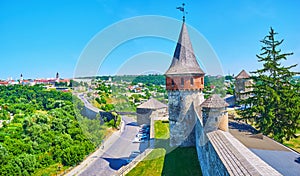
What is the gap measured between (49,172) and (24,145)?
6.73m

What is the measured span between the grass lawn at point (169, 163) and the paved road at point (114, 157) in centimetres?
378

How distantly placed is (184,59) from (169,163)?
560cm

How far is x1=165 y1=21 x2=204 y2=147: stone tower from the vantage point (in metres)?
12.9

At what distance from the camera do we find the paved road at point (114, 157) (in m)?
17.2

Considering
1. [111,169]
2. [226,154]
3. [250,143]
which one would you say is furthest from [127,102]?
[226,154]

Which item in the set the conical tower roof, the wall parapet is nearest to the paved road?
the conical tower roof

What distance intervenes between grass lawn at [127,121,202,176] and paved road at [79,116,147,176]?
12.4 feet

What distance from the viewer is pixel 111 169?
17156mm

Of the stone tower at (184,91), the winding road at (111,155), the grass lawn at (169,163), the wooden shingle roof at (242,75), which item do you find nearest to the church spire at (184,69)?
the stone tower at (184,91)

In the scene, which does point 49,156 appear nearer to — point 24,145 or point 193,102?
point 24,145

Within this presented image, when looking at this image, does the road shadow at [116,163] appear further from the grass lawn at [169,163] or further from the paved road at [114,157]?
the grass lawn at [169,163]

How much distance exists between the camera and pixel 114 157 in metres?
19.6

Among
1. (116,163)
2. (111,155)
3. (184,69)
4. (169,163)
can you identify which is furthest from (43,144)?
(184,69)

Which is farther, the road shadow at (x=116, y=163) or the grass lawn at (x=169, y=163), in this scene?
the road shadow at (x=116, y=163)
